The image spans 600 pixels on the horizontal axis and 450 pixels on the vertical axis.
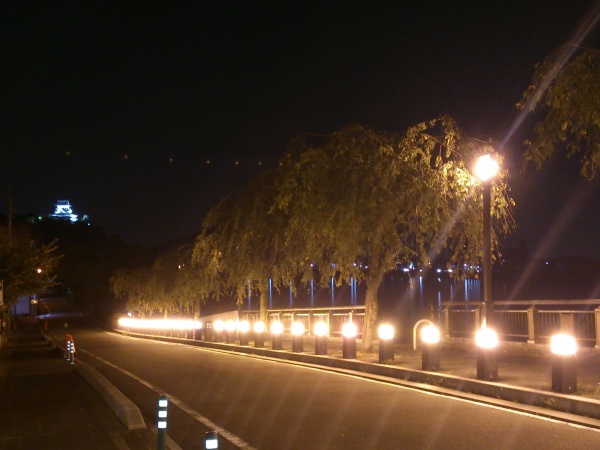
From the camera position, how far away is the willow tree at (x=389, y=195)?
20.4 m

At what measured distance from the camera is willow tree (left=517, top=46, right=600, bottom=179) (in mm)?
12797

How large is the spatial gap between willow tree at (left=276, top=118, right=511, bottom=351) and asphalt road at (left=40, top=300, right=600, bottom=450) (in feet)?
13.7

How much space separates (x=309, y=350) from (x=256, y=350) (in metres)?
2.64

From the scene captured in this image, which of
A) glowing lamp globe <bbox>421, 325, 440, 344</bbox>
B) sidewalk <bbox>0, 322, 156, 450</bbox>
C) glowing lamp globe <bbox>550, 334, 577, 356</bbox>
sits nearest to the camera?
sidewalk <bbox>0, 322, 156, 450</bbox>

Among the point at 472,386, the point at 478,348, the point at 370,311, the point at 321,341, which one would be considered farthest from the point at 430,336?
the point at 370,311

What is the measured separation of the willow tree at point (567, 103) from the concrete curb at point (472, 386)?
388 centimetres

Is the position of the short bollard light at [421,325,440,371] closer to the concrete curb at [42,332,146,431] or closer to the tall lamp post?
the tall lamp post

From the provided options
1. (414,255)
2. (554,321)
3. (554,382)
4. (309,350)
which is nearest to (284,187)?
(414,255)

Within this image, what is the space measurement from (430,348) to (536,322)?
6260mm

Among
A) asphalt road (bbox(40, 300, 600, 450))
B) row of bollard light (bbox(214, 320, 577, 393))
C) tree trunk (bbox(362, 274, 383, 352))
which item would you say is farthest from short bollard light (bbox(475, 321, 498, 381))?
tree trunk (bbox(362, 274, 383, 352))

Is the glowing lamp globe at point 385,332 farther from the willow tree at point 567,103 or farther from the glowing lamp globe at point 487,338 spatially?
the willow tree at point 567,103

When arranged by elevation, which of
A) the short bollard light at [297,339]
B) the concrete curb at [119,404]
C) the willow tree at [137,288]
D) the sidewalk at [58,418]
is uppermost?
the willow tree at [137,288]

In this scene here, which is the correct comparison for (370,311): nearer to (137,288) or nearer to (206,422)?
(206,422)

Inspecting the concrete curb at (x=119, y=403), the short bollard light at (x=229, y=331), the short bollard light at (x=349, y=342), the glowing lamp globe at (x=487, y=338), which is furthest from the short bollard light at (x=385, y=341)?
the short bollard light at (x=229, y=331)
